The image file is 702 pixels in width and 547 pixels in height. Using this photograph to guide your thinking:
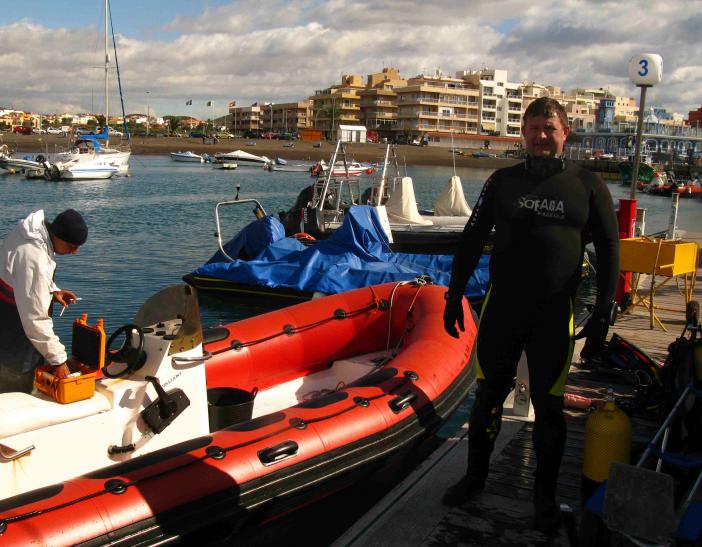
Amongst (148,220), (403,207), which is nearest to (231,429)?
(403,207)

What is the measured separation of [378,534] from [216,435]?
1.02 metres

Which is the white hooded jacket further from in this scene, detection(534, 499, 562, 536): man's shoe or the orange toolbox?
detection(534, 499, 562, 536): man's shoe

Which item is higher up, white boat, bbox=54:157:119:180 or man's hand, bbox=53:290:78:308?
man's hand, bbox=53:290:78:308

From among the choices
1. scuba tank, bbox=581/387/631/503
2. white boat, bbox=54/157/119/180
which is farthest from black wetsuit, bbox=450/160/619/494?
white boat, bbox=54/157/119/180

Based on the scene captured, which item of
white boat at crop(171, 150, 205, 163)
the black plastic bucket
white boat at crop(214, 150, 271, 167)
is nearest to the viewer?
the black plastic bucket

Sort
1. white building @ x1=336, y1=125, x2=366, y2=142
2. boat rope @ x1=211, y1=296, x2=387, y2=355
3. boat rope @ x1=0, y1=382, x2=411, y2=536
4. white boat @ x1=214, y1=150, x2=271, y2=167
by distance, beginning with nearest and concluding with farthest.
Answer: boat rope @ x1=0, y1=382, x2=411, y2=536, boat rope @ x1=211, y1=296, x2=387, y2=355, white building @ x1=336, y1=125, x2=366, y2=142, white boat @ x1=214, y1=150, x2=271, y2=167

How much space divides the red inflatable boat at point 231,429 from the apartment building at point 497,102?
88.0 meters

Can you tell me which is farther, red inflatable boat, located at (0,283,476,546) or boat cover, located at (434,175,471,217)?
boat cover, located at (434,175,471,217)

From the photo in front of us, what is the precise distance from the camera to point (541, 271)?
119 inches

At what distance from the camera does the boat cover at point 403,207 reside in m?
14.8

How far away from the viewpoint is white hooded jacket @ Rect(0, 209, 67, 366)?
3416mm

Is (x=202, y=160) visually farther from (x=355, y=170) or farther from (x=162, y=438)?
(x=162, y=438)

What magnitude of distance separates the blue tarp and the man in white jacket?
20.6 feet

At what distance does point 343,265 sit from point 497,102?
282 ft
